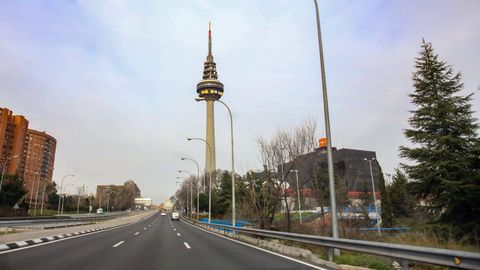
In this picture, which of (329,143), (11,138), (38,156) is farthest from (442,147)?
(38,156)

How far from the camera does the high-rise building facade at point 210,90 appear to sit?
135375 millimetres

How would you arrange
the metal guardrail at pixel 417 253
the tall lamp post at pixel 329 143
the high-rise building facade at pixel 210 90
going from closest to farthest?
the metal guardrail at pixel 417 253, the tall lamp post at pixel 329 143, the high-rise building facade at pixel 210 90

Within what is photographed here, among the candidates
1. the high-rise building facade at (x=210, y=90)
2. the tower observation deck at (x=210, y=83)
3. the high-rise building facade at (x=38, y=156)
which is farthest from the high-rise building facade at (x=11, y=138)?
the tower observation deck at (x=210, y=83)

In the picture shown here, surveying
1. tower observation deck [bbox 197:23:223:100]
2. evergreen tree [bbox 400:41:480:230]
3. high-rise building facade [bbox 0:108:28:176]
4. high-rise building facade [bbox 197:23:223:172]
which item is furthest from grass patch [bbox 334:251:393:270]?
tower observation deck [bbox 197:23:223:100]

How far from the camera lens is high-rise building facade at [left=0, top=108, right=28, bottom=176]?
356ft

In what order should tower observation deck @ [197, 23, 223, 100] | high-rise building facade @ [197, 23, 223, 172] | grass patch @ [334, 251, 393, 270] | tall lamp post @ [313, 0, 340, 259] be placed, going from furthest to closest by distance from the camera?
1. tower observation deck @ [197, 23, 223, 100]
2. high-rise building facade @ [197, 23, 223, 172]
3. tall lamp post @ [313, 0, 340, 259]
4. grass patch @ [334, 251, 393, 270]

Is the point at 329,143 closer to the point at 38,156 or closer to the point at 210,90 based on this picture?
the point at 210,90

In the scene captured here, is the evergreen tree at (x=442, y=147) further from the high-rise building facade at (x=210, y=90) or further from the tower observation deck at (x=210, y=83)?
the tower observation deck at (x=210, y=83)

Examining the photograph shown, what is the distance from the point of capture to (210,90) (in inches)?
5994

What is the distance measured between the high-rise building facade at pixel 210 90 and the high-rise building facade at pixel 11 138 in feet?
223

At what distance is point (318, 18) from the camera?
12273mm

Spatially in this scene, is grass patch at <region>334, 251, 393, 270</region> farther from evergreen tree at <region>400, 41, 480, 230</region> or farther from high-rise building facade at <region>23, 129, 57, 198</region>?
high-rise building facade at <region>23, 129, 57, 198</region>

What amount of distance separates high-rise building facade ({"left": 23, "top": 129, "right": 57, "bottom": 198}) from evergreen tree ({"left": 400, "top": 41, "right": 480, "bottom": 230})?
13501cm

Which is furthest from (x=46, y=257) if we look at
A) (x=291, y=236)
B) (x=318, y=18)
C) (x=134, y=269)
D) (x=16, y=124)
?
(x=16, y=124)
